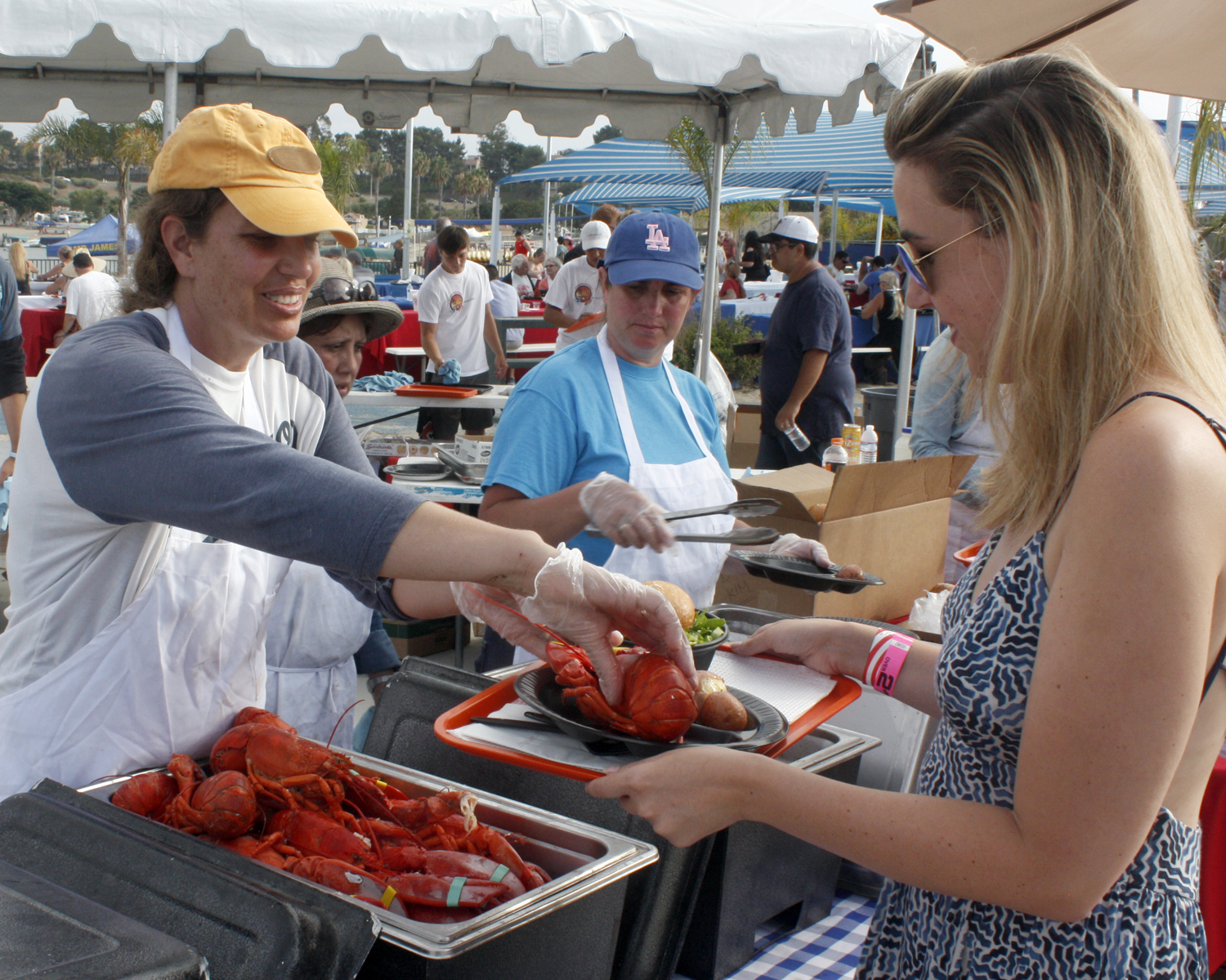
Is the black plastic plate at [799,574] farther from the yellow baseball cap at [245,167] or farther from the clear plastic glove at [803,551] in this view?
the yellow baseball cap at [245,167]

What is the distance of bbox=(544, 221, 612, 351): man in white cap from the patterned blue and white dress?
274 inches

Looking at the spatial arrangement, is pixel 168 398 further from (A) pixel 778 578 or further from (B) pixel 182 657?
(A) pixel 778 578

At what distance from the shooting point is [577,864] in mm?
1326

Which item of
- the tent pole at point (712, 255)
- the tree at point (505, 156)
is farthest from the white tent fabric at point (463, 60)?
the tree at point (505, 156)

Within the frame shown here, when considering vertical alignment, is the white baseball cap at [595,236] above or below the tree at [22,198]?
below

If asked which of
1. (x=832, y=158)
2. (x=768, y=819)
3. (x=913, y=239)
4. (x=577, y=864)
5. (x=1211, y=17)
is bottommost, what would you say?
(x=577, y=864)

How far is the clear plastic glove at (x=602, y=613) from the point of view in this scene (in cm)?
124

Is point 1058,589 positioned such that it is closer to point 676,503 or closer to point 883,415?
point 676,503

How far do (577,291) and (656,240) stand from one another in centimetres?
545

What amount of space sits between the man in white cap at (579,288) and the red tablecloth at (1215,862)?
20.5 ft

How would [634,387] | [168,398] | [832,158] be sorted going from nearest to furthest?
1. [168,398]
2. [634,387]
3. [832,158]

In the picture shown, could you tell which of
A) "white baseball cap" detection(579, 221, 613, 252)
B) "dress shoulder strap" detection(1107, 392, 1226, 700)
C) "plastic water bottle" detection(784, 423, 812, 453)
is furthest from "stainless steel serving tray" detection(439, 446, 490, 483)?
"white baseball cap" detection(579, 221, 613, 252)

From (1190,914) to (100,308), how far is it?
32.4 feet

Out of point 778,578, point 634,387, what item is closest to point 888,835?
point 778,578
